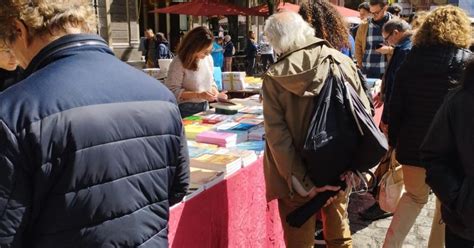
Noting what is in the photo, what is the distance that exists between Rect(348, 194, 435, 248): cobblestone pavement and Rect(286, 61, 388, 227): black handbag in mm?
1525

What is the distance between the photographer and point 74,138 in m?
1.06

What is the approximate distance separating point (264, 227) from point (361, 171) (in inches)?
33.7

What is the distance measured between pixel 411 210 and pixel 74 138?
2.34 metres

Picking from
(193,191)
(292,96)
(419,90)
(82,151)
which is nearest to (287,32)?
(292,96)

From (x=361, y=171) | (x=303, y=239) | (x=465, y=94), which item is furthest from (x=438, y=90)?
(x=303, y=239)

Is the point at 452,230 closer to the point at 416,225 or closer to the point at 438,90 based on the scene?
the point at 438,90

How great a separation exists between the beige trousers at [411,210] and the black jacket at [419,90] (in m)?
0.08

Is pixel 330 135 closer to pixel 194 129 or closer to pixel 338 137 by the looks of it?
pixel 338 137

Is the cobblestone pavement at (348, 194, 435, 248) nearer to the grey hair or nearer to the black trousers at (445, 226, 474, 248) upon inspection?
the black trousers at (445, 226, 474, 248)

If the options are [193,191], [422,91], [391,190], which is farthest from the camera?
[391,190]

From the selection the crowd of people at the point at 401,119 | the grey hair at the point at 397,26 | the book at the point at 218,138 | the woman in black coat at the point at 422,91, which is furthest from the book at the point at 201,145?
the grey hair at the point at 397,26

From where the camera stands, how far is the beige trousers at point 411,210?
2.76m

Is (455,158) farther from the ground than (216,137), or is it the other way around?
(455,158)

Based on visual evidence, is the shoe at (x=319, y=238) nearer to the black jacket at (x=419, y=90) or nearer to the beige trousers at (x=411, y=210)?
the beige trousers at (x=411, y=210)
